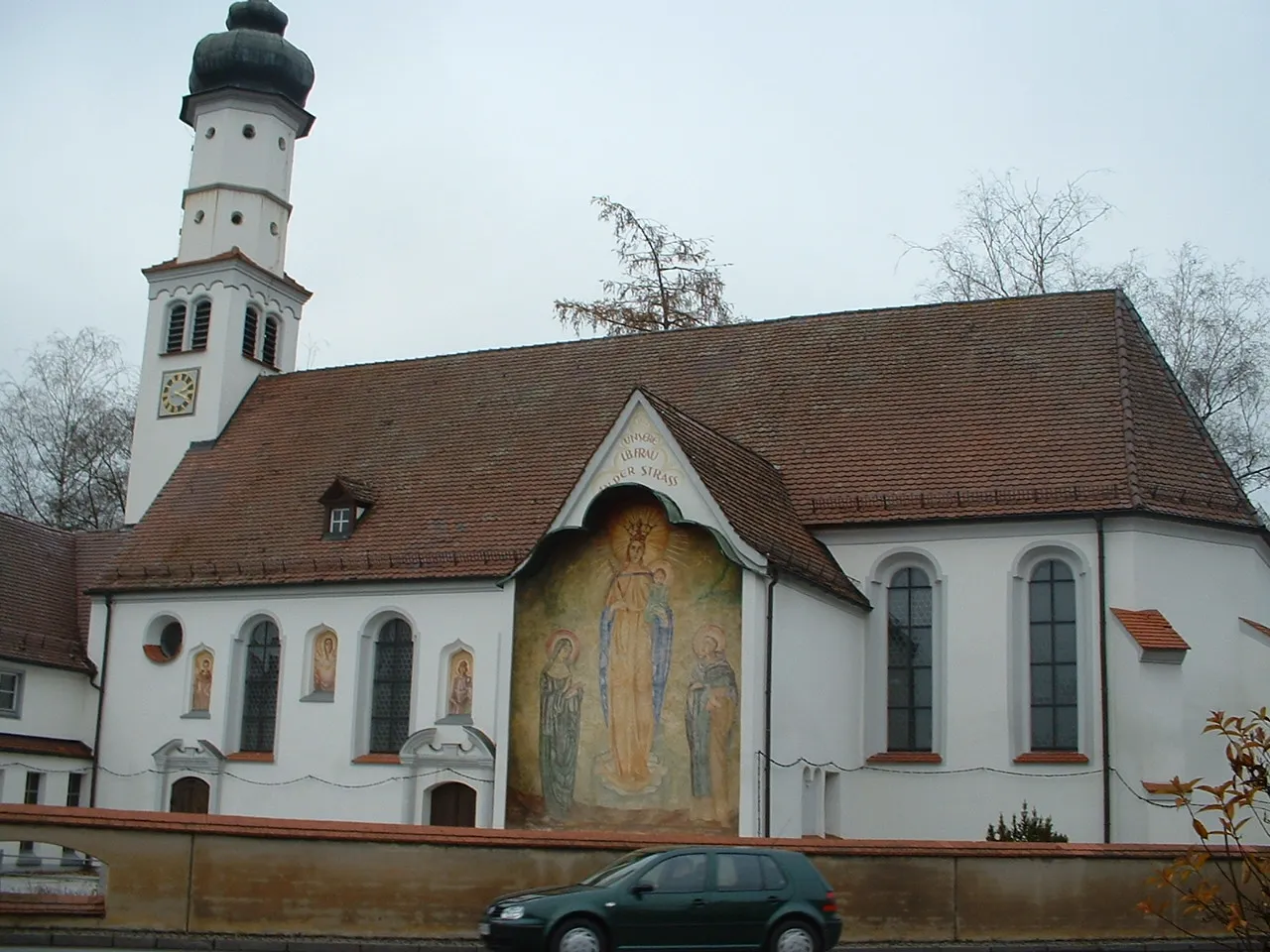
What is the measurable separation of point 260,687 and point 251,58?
16.3 m

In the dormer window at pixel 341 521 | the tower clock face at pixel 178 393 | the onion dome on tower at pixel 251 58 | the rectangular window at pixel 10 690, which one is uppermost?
the onion dome on tower at pixel 251 58

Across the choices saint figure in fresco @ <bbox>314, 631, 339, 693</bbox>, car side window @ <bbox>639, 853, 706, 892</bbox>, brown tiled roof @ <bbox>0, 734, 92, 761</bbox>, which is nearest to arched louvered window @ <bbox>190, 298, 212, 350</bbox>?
brown tiled roof @ <bbox>0, 734, 92, 761</bbox>

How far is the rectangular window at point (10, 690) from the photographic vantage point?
30.9 metres

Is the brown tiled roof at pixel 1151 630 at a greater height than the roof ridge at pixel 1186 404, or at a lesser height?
lesser

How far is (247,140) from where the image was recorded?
37.8m

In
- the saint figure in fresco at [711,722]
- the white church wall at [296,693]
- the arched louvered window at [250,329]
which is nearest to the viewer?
the saint figure in fresco at [711,722]

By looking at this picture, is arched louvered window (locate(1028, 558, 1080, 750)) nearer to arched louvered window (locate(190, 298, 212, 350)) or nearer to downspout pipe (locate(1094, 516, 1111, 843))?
downspout pipe (locate(1094, 516, 1111, 843))

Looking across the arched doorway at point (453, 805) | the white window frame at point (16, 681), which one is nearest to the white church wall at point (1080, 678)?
the arched doorway at point (453, 805)

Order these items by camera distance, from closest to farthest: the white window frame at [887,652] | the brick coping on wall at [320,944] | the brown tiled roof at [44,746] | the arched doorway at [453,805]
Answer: the brick coping on wall at [320,944] → the white window frame at [887,652] → the arched doorway at [453,805] → the brown tiled roof at [44,746]

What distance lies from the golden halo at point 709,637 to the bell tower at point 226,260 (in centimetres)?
1667

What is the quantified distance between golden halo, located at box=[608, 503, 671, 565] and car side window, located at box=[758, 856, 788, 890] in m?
8.90

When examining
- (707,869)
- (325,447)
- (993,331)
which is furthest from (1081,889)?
(325,447)

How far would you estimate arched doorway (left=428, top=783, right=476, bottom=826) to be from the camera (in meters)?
26.7

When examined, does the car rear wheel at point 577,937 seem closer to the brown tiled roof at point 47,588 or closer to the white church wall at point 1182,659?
the white church wall at point 1182,659
